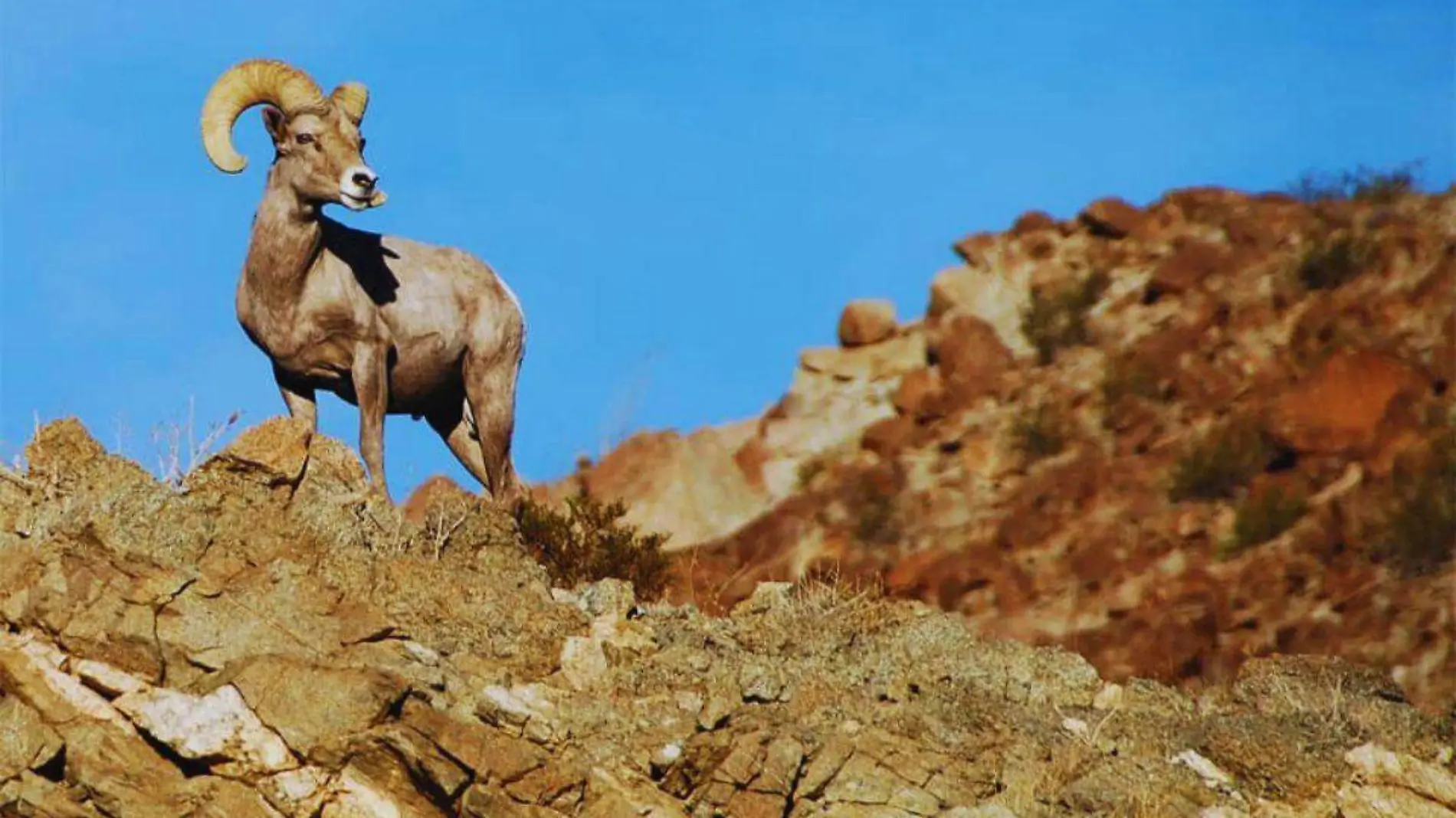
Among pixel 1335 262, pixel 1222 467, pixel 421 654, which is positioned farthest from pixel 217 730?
pixel 1335 262

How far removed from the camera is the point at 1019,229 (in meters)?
42.1

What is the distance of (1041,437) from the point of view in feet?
116

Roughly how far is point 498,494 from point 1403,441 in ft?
60.9

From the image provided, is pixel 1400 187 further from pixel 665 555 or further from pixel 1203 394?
pixel 665 555

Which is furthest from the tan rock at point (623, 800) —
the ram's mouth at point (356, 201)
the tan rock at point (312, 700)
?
the ram's mouth at point (356, 201)

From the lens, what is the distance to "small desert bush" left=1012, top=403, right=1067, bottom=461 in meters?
35.1

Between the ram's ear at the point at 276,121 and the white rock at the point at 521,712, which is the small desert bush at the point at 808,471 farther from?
the white rock at the point at 521,712

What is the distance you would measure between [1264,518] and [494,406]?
17.1 meters

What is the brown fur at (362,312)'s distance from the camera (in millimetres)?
14055

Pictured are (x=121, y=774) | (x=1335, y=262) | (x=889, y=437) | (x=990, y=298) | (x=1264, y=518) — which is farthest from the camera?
(x=990, y=298)

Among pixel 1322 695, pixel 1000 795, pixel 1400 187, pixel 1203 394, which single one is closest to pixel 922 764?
pixel 1000 795

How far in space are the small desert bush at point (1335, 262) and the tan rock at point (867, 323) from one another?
262 inches

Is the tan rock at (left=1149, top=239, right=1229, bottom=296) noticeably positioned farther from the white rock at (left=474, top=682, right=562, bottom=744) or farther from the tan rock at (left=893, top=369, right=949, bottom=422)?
the white rock at (left=474, top=682, right=562, bottom=744)

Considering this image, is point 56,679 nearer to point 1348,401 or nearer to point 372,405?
point 372,405
